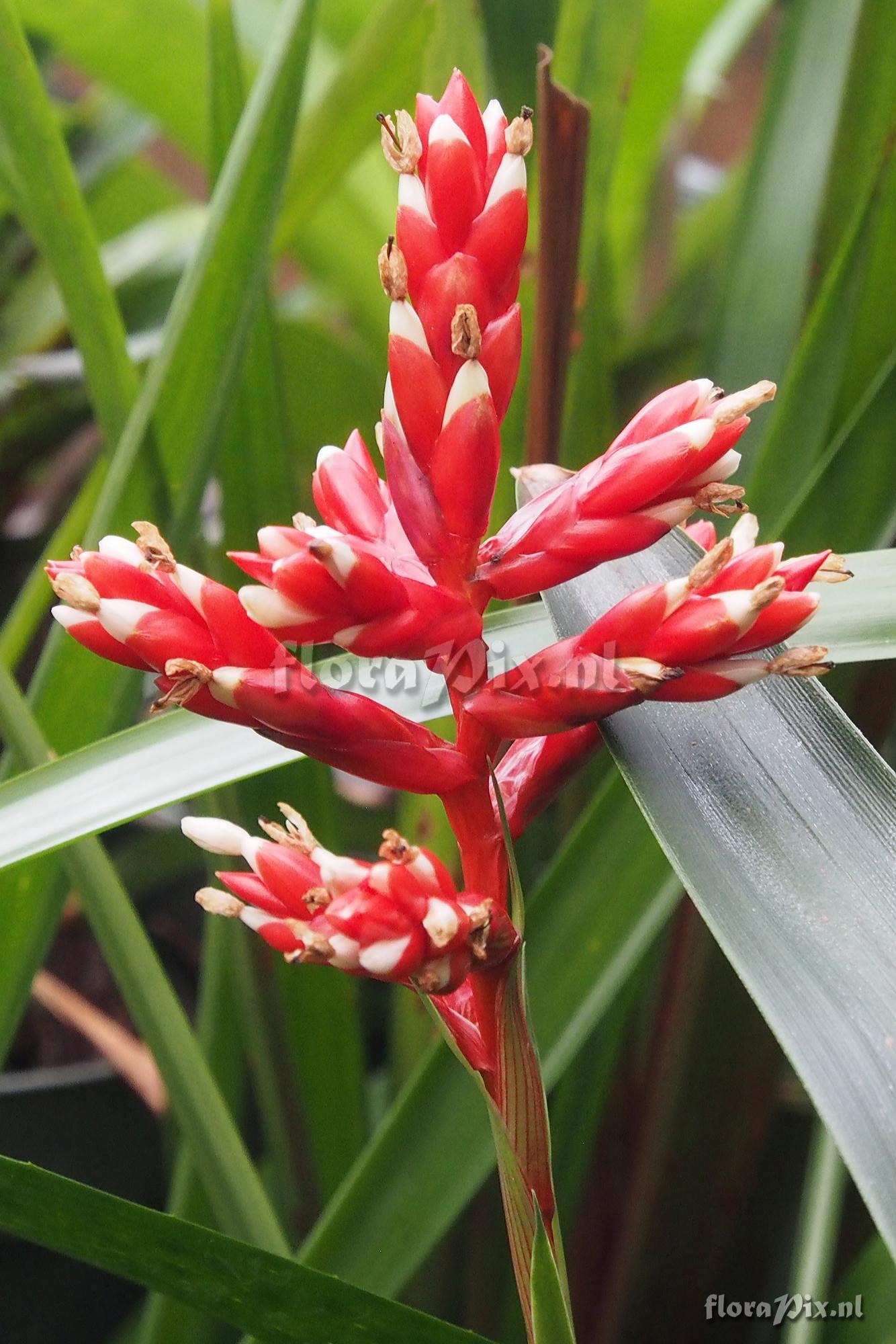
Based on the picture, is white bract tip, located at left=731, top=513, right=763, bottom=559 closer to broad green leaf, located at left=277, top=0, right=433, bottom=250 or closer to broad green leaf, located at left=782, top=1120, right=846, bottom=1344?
broad green leaf, located at left=782, top=1120, right=846, bottom=1344

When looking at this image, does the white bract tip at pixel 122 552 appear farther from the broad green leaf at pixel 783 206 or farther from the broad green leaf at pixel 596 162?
the broad green leaf at pixel 783 206

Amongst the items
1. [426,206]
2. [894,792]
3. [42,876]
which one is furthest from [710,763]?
[42,876]

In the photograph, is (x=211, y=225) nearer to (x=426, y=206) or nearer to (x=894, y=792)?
(x=426, y=206)

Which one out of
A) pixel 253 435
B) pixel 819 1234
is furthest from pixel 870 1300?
pixel 253 435

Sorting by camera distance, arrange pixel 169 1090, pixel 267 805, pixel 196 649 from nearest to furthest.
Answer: pixel 196 649, pixel 169 1090, pixel 267 805

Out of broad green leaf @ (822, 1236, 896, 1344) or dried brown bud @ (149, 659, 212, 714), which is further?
broad green leaf @ (822, 1236, 896, 1344)

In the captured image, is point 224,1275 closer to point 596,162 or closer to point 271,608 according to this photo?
point 271,608

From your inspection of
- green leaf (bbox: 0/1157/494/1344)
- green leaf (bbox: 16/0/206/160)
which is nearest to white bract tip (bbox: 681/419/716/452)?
green leaf (bbox: 0/1157/494/1344)
